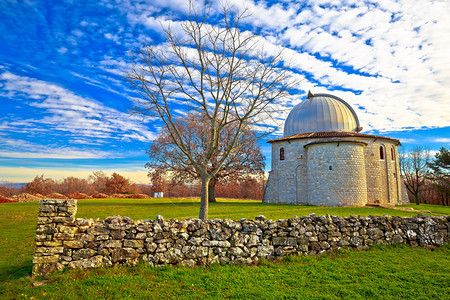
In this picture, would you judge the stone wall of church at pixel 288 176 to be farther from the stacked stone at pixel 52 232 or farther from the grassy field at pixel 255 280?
the stacked stone at pixel 52 232

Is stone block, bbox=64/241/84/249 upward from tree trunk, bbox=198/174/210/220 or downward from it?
downward

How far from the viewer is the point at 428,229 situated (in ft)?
35.4

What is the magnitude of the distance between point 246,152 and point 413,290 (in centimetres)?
2357

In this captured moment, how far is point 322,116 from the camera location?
32.4 m

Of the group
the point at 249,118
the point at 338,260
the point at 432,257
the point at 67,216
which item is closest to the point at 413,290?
the point at 338,260

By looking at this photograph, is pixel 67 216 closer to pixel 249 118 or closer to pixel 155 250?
pixel 155 250

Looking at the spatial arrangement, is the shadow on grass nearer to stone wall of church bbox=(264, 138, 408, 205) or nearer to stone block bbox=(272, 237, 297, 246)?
stone block bbox=(272, 237, 297, 246)

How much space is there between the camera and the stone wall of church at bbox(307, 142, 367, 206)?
26.9 meters

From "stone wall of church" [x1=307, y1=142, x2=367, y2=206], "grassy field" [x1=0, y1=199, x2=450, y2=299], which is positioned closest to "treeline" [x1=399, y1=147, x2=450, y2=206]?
"stone wall of church" [x1=307, y1=142, x2=367, y2=206]

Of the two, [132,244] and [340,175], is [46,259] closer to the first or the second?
[132,244]

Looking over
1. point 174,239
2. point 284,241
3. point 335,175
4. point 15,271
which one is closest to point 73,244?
point 15,271

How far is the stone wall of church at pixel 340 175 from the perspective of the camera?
26.9 m

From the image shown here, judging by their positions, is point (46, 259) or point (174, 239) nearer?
point (46, 259)

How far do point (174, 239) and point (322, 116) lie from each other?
28778mm
